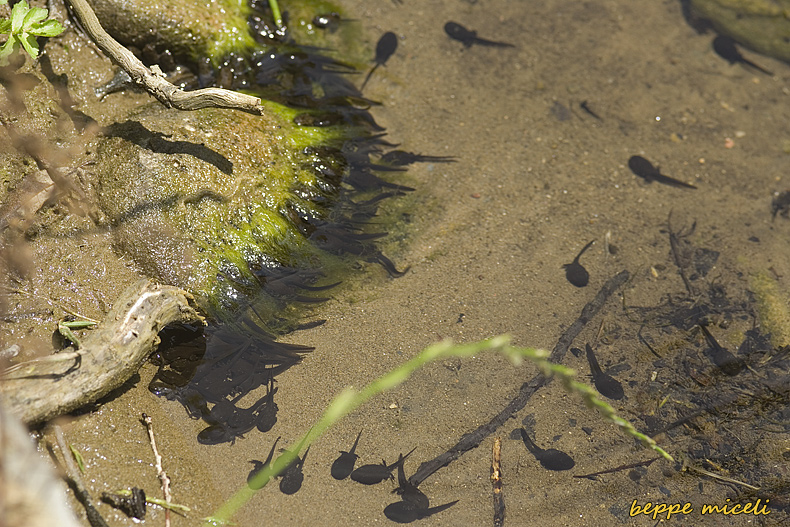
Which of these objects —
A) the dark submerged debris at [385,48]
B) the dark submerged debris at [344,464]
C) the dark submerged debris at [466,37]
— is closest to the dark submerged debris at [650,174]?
the dark submerged debris at [466,37]

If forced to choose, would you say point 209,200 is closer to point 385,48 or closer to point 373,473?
point 373,473

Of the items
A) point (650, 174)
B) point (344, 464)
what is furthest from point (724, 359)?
point (344, 464)

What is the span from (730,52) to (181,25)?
4250mm

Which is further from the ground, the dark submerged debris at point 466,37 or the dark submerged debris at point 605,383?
the dark submerged debris at point 466,37

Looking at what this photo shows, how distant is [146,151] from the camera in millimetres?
2941

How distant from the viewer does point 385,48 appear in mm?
4328

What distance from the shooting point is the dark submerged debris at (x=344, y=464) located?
8.50 ft

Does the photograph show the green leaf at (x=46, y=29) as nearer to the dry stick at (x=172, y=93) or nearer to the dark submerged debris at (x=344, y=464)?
the dry stick at (x=172, y=93)

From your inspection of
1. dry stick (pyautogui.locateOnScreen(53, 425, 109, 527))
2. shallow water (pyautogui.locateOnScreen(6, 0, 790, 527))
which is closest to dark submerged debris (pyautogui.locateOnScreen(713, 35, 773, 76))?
shallow water (pyautogui.locateOnScreen(6, 0, 790, 527))

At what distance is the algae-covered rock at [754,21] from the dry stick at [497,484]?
13.7 feet

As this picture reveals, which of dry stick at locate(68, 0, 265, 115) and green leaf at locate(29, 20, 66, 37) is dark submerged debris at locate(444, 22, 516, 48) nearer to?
dry stick at locate(68, 0, 265, 115)

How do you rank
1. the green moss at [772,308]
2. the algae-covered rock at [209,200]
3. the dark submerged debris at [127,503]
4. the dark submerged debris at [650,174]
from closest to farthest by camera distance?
the dark submerged debris at [127,503]
the algae-covered rock at [209,200]
the green moss at [772,308]
the dark submerged debris at [650,174]

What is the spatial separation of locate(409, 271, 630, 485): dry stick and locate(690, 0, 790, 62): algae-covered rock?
2.81 m

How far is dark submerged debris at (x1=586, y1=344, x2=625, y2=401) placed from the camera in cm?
298
